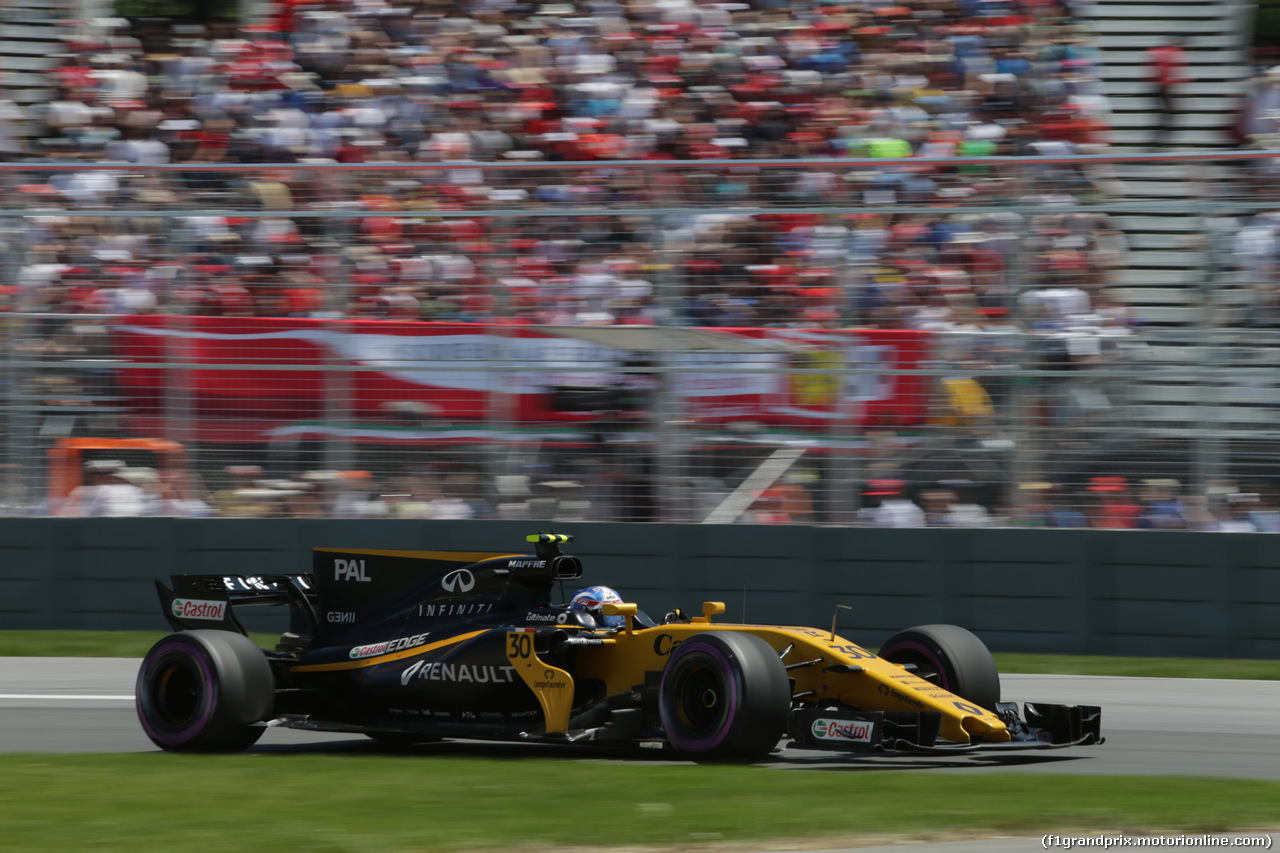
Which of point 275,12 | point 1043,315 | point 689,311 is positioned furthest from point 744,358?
point 275,12

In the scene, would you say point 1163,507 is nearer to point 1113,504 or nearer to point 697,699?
point 1113,504

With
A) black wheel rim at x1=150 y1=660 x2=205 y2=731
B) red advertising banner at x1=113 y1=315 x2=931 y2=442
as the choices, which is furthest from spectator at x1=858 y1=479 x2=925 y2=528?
black wheel rim at x1=150 y1=660 x2=205 y2=731

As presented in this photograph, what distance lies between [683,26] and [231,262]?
4.56 metres

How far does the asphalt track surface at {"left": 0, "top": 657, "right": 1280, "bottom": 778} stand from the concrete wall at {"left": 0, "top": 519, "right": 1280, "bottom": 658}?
904mm

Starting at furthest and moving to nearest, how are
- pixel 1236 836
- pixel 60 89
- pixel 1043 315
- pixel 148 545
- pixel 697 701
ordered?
pixel 60 89 → pixel 148 545 → pixel 1043 315 → pixel 697 701 → pixel 1236 836

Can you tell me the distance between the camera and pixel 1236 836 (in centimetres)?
543

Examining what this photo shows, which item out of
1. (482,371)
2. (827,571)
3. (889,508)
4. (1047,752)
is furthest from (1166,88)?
(1047,752)

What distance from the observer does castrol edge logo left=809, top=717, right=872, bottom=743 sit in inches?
265

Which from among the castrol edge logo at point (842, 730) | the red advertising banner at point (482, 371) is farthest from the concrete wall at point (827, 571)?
the castrol edge logo at point (842, 730)

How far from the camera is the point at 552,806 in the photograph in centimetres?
602

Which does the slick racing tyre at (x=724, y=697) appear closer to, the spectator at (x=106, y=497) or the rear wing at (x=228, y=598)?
the rear wing at (x=228, y=598)

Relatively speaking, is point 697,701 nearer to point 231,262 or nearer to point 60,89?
point 231,262

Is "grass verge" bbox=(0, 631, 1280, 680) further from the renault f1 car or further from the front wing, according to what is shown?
the front wing

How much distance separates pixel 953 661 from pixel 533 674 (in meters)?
1.86
